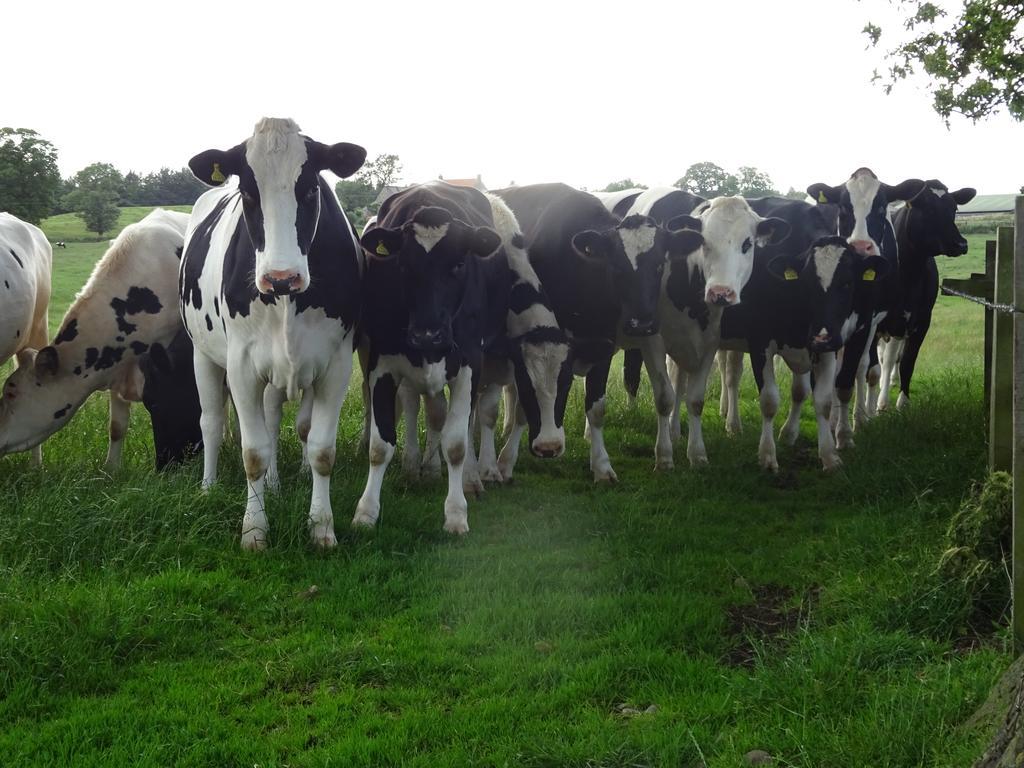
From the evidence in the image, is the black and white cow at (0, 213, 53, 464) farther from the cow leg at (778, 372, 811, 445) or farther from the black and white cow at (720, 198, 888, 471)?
the cow leg at (778, 372, 811, 445)

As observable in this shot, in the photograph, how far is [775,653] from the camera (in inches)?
199

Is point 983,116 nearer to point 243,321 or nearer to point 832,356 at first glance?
point 832,356

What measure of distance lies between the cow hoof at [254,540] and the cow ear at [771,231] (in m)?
5.48

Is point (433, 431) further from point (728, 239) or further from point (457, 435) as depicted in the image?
point (728, 239)

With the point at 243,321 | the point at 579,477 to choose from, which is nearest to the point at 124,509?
the point at 243,321

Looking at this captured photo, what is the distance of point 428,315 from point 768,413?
13.9 feet

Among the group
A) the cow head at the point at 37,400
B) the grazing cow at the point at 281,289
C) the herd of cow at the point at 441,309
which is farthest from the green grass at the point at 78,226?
the grazing cow at the point at 281,289

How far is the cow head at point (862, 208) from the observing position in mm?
10125

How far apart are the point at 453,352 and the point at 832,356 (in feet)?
14.1

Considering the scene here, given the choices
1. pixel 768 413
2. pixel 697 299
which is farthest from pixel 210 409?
pixel 768 413

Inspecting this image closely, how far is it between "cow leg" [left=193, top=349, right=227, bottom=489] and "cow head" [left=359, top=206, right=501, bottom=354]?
1.74m

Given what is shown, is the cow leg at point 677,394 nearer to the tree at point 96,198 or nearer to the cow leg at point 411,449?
the cow leg at point 411,449

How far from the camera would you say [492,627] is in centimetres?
551

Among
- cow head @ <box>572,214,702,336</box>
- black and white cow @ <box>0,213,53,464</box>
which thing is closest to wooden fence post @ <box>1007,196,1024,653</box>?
cow head @ <box>572,214,702,336</box>
